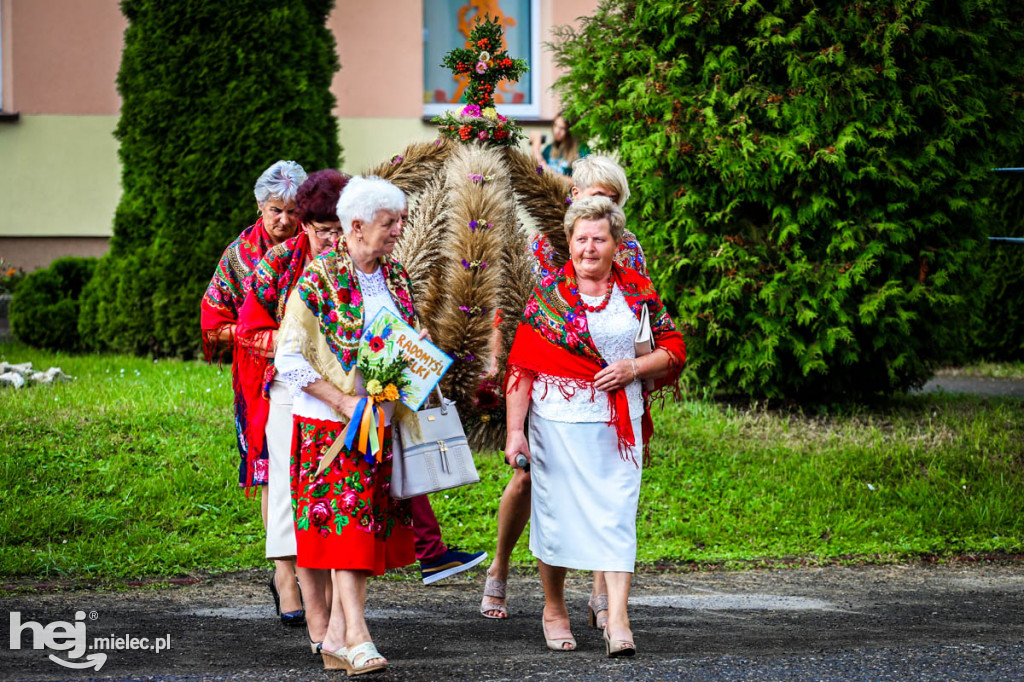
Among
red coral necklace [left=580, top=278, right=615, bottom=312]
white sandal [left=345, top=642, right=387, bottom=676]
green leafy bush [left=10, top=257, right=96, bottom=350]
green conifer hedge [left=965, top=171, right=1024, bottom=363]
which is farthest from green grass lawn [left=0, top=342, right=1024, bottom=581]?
green conifer hedge [left=965, top=171, right=1024, bottom=363]

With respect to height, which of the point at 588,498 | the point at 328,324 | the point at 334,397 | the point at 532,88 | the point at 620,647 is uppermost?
the point at 532,88

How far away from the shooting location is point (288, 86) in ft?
31.6

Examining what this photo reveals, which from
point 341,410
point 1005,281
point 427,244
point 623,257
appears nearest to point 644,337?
point 623,257

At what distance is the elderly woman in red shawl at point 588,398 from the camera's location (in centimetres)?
443

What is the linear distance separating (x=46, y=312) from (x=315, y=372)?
7423 mm

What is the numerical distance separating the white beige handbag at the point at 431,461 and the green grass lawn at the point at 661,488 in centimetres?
196

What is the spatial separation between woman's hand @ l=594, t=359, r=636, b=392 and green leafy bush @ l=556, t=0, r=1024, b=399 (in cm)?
365

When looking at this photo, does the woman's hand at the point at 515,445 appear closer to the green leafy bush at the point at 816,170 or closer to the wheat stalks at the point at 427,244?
the wheat stalks at the point at 427,244

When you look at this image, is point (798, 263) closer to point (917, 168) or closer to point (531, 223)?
point (917, 168)

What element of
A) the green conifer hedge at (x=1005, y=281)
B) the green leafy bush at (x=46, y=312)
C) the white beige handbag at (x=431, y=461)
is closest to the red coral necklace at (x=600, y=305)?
the white beige handbag at (x=431, y=461)

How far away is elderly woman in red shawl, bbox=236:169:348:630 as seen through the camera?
14.3ft

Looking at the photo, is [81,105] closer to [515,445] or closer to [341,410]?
[515,445]

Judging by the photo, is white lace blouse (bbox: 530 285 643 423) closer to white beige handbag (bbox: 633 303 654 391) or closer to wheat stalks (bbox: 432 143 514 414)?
white beige handbag (bbox: 633 303 654 391)

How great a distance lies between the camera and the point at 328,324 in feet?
13.3
